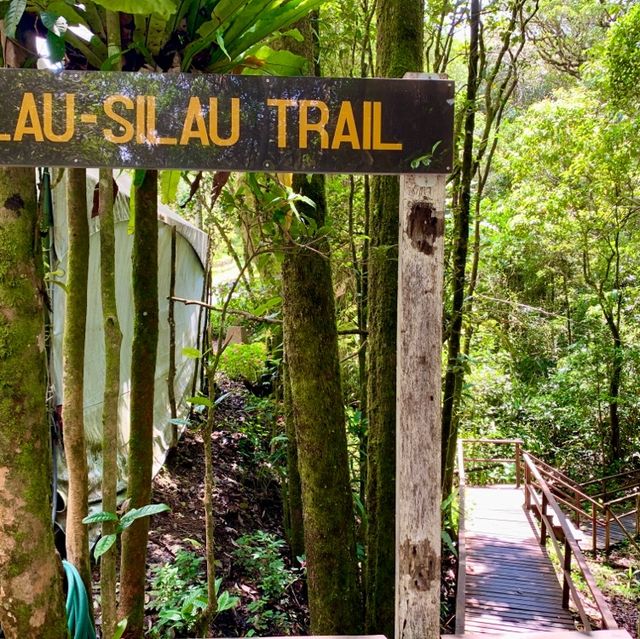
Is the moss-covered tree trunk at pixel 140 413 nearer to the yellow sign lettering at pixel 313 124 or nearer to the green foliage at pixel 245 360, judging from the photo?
the yellow sign lettering at pixel 313 124

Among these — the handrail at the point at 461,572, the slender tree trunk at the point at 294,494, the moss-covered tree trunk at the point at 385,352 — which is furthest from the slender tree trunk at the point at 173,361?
the handrail at the point at 461,572

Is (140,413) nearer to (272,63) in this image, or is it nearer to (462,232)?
(272,63)

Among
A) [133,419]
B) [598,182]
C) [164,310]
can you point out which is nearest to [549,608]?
[164,310]

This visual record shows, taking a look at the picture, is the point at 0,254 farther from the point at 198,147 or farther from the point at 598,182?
the point at 598,182

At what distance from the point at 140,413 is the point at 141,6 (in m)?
1.39

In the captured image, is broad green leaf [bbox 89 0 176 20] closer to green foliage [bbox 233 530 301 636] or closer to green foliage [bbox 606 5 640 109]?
green foliage [bbox 233 530 301 636]

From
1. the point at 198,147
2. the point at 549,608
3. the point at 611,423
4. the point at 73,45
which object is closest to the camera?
the point at 198,147

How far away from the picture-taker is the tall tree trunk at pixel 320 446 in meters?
2.79

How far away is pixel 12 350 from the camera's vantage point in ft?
5.10

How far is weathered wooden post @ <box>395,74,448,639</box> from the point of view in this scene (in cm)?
159

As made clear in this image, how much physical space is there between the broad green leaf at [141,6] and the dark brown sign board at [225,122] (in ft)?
0.51

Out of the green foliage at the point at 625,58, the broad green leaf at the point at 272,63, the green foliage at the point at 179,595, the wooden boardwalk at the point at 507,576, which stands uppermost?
the green foliage at the point at 625,58

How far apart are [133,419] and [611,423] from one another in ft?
40.2

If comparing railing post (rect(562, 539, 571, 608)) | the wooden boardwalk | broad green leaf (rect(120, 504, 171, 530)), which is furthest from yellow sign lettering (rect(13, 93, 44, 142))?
railing post (rect(562, 539, 571, 608))
